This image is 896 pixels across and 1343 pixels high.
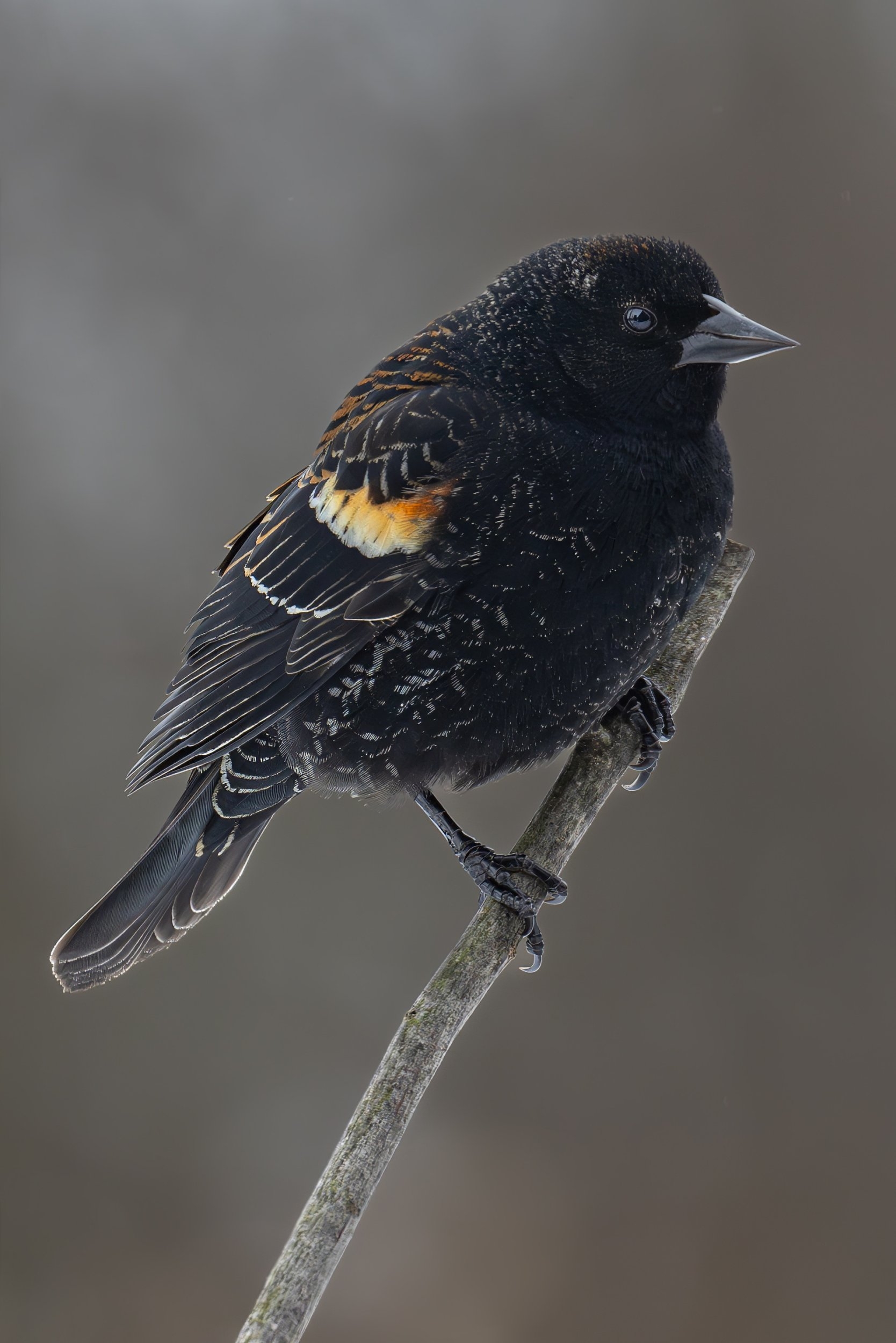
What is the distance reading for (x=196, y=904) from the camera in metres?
2.87

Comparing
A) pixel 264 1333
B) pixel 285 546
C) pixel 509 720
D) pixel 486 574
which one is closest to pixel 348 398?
pixel 285 546

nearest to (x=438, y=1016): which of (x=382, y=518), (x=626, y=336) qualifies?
(x=382, y=518)

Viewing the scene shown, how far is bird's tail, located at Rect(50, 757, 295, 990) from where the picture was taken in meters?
2.81

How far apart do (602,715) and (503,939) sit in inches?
20.5

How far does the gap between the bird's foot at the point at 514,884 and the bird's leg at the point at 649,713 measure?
1.53 feet

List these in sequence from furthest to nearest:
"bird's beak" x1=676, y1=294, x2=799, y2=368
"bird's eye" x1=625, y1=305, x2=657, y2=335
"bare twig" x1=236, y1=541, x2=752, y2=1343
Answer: "bird's eye" x1=625, y1=305, x2=657, y2=335 → "bird's beak" x1=676, y1=294, x2=799, y2=368 → "bare twig" x1=236, y1=541, x2=752, y2=1343

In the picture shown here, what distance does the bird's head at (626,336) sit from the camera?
236 centimetres

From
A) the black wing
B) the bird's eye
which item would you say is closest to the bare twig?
the black wing

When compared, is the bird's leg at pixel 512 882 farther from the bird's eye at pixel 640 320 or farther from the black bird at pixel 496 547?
the bird's eye at pixel 640 320

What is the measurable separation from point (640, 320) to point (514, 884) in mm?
1171

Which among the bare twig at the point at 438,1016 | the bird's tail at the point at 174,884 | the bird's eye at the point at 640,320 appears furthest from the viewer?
the bird's tail at the point at 174,884

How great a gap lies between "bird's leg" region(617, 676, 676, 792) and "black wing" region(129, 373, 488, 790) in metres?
0.71

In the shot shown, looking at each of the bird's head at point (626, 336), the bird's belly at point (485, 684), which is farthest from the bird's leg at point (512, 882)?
the bird's head at point (626, 336)

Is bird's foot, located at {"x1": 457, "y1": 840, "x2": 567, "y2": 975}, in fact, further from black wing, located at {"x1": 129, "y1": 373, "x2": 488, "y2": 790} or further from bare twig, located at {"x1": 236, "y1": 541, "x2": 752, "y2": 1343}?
black wing, located at {"x1": 129, "y1": 373, "x2": 488, "y2": 790}
